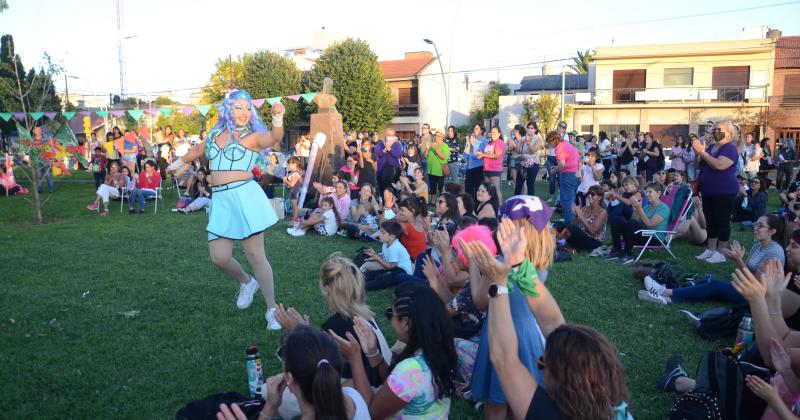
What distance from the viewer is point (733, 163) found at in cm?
710

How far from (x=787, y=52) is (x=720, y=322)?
113ft

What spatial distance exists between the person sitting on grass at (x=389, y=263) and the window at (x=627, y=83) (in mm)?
30488

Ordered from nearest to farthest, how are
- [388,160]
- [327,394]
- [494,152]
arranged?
[327,394]
[494,152]
[388,160]

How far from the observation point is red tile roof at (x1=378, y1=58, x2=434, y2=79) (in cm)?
4422

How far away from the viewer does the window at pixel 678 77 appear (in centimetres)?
3256

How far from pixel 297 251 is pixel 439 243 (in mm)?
4282

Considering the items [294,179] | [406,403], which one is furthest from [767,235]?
[294,179]

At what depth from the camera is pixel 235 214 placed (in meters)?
4.88

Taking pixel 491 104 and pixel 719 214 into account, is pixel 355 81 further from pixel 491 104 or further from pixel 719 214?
pixel 719 214

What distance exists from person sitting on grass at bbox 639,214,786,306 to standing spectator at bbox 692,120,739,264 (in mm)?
1546

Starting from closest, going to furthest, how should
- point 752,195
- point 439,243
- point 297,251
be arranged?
point 439,243 → point 297,251 → point 752,195

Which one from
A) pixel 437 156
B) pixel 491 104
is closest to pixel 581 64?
pixel 491 104

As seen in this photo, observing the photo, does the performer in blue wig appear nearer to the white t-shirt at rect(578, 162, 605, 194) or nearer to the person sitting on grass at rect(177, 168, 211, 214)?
the white t-shirt at rect(578, 162, 605, 194)

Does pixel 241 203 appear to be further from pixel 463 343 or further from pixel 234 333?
pixel 463 343
